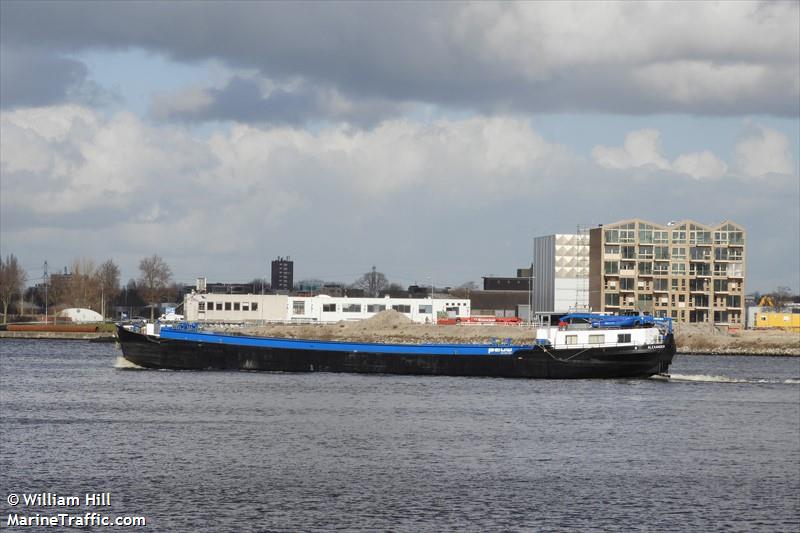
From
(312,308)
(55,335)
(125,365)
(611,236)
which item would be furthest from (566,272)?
(125,365)

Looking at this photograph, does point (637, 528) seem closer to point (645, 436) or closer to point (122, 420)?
point (645, 436)

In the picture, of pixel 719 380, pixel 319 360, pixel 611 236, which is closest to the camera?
pixel 719 380

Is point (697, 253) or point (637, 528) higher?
point (697, 253)

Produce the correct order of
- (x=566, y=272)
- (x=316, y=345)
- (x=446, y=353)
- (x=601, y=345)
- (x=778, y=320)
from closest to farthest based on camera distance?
(x=601, y=345)
(x=446, y=353)
(x=316, y=345)
(x=778, y=320)
(x=566, y=272)

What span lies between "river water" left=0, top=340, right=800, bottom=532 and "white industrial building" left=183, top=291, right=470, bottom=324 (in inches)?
3513

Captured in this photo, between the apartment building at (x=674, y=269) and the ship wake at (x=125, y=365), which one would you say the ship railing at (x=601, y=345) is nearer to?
the ship wake at (x=125, y=365)

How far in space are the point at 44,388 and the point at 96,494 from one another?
40449 millimetres

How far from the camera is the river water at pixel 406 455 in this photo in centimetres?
3709

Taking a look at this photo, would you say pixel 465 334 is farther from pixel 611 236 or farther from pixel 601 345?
pixel 601 345

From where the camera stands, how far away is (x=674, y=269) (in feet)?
577

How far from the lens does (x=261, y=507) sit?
3747 centimetres

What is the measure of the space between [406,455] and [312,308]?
12986 centimetres

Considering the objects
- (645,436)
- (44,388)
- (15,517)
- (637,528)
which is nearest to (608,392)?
(645,436)

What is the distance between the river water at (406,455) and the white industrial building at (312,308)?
8923 centimetres
